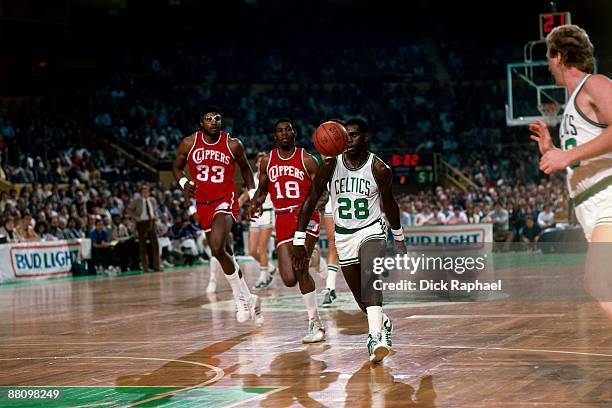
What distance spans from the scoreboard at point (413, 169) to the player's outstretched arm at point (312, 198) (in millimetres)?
26354

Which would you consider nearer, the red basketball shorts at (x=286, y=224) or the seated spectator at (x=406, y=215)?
the red basketball shorts at (x=286, y=224)

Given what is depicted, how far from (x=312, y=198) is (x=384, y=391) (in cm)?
228

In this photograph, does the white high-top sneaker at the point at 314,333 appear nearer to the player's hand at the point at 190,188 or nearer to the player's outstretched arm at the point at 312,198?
the player's outstretched arm at the point at 312,198

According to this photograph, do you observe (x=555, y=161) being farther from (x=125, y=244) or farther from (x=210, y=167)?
(x=125, y=244)

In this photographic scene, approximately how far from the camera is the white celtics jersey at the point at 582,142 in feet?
20.2

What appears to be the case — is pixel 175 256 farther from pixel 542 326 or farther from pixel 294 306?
pixel 542 326

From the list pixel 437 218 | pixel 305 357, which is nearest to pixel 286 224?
pixel 305 357

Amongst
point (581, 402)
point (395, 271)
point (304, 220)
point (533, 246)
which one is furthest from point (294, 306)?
point (533, 246)

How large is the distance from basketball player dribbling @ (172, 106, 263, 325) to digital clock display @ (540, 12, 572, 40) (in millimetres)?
11265

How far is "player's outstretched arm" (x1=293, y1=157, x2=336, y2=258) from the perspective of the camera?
28.5ft

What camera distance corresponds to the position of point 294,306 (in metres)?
14.0

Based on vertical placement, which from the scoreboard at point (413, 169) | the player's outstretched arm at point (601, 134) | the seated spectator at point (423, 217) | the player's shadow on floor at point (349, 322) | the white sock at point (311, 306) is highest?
the scoreboard at point (413, 169)

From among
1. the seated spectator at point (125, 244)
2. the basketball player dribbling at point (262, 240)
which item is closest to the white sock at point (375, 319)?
the basketball player dribbling at point (262, 240)

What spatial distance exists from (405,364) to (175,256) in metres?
19.0
